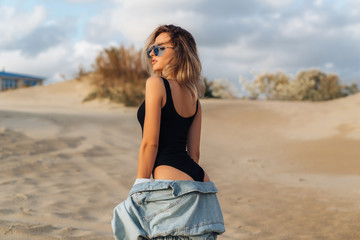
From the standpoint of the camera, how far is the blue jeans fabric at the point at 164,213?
1.75 m

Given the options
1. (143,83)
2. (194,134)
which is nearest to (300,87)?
(143,83)

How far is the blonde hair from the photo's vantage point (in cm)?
193

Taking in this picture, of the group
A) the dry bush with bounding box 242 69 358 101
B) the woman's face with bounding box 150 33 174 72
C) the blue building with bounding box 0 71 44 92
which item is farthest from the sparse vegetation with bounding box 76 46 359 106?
the blue building with bounding box 0 71 44 92

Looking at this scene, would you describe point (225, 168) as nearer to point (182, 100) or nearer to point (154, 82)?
point (182, 100)

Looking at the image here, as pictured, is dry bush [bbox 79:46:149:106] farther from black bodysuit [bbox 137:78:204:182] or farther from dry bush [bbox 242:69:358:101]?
black bodysuit [bbox 137:78:204:182]

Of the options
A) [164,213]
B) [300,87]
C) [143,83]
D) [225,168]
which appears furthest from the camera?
[300,87]

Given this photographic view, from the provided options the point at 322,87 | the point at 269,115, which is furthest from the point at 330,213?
the point at 322,87

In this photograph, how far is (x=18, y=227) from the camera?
3.48m

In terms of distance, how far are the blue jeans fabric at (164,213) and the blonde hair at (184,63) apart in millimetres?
493

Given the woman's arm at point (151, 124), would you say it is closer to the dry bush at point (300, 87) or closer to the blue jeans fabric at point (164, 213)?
the blue jeans fabric at point (164, 213)

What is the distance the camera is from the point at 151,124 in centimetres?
179

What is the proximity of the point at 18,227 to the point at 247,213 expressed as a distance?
267 centimetres

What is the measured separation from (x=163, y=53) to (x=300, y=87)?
20447 mm

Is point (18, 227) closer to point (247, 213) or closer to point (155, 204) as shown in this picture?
point (155, 204)
